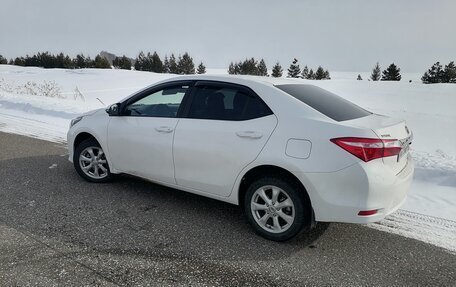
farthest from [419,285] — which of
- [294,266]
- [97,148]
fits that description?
[97,148]

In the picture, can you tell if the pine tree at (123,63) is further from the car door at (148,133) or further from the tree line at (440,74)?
the car door at (148,133)

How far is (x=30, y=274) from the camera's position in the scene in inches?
109

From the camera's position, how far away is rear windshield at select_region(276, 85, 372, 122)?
11.1ft

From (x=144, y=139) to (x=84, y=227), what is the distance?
1.19 metres

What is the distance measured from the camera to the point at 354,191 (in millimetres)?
2998

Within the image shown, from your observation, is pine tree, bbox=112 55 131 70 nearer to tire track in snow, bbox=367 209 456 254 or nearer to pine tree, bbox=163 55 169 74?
pine tree, bbox=163 55 169 74

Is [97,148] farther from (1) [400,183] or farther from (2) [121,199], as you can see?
(1) [400,183]

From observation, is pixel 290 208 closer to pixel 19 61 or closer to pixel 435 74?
pixel 435 74

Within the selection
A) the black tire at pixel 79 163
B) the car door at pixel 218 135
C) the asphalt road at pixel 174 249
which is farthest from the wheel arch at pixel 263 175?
the black tire at pixel 79 163

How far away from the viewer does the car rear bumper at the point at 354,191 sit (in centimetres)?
297

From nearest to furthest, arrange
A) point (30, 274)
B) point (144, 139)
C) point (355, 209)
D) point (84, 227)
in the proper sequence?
point (30, 274), point (355, 209), point (84, 227), point (144, 139)

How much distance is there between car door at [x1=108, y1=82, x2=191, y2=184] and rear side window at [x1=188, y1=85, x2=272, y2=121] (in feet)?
0.81

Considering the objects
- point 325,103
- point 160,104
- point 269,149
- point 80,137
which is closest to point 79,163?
point 80,137

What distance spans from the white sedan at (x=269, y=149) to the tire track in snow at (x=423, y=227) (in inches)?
27.1
